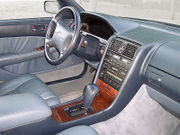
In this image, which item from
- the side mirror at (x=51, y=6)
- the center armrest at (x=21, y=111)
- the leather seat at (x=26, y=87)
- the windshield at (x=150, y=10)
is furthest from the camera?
the side mirror at (x=51, y=6)

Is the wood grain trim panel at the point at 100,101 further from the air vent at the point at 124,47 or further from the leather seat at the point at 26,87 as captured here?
the air vent at the point at 124,47

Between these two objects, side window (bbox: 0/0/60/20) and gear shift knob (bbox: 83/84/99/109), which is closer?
gear shift knob (bbox: 83/84/99/109)

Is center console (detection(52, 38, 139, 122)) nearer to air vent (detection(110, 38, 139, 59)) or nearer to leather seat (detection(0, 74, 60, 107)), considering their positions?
air vent (detection(110, 38, 139, 59))

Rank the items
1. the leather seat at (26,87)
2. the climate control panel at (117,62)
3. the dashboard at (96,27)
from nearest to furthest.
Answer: the climate control panel at (117,62), the leather seat at (26,87), the dashboard at (96,27)

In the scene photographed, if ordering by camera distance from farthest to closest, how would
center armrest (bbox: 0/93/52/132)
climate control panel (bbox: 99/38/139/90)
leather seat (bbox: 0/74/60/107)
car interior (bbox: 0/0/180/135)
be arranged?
1. leather seat (bbox: 0/74/60/107)
2. climate control panel (bbox: 99/38/139/90)
3. car interior (bbox: 0/0/180/135)
4. center armrest (bbox: 0/93/52/132)

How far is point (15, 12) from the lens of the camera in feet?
10.3

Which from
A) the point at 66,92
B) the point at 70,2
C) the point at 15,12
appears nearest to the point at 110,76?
the point at 66,92

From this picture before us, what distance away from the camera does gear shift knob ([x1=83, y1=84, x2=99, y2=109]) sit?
5.85 feet

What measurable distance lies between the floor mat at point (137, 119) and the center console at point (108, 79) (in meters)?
0.15

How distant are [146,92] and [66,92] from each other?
1.18 meters

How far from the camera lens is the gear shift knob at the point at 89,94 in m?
1.78

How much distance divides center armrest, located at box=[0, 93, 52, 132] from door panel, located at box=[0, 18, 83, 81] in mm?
1521

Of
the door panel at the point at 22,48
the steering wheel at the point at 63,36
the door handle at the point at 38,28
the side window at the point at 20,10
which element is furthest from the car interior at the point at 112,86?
the side window at the point at 20,10

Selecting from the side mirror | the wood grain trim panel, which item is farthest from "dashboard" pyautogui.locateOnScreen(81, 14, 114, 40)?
the side mirror
